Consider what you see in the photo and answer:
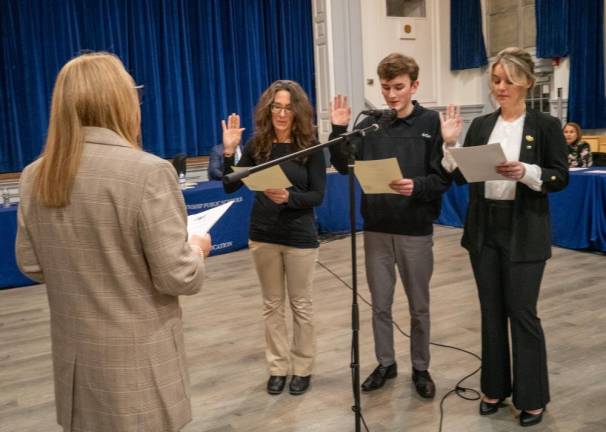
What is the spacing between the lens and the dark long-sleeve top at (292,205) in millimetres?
2596

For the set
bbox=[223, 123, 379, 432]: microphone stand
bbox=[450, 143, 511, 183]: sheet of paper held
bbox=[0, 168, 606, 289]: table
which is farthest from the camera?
bbox=[0, 168, 606, 289]: table

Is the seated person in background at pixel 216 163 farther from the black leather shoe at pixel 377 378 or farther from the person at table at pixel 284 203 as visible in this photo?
the black leather shoe at pixel 377 378

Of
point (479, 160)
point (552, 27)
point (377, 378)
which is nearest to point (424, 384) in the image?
point (377, 378)

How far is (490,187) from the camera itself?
2340 millimetres

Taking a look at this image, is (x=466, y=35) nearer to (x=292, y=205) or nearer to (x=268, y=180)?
(x=292, y=205)

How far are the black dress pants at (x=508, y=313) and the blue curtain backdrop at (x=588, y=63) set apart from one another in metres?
5.21

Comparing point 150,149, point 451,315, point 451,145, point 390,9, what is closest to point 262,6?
point 390,9

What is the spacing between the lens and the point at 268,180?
2.34m

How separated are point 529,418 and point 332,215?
4.26 m

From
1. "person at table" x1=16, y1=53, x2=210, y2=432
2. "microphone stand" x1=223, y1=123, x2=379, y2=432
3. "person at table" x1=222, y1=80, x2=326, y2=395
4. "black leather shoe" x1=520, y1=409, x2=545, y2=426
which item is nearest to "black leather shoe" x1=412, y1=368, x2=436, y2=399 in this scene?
"black leather shoe" x1=520, y1=409, x2=545, y2=426

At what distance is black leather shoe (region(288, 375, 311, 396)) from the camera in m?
2.77

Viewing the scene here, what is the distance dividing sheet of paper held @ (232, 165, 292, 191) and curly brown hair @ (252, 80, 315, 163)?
0.78 feet

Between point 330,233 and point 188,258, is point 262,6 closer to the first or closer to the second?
point 330,233

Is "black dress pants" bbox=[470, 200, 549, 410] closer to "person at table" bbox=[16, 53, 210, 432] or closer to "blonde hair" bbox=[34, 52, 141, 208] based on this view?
"person at table" bbox=[16, 53, 210, 432]
